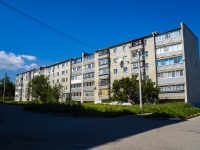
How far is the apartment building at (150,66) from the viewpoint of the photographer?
39.3 meters

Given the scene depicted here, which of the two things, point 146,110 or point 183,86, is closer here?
point 146,110

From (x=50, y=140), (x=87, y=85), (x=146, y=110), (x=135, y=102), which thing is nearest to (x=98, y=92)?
(x=87, y=85)

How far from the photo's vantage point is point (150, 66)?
43656 mm

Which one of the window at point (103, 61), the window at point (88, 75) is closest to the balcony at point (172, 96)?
the window at point (103, 61)

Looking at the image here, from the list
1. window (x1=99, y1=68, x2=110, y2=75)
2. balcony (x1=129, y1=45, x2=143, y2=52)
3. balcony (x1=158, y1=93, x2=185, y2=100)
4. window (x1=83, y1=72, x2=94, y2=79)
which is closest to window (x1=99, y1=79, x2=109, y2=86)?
window (x1=99, y1=68, x2=110, y2=75)

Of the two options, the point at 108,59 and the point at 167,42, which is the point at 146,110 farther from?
the point at 108,59

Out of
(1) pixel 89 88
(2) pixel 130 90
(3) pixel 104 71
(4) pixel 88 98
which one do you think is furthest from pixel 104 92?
(2) pixel 130 90

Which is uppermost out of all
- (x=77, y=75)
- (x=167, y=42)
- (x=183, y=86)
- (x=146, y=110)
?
(x=167, y=42)

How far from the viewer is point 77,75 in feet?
211

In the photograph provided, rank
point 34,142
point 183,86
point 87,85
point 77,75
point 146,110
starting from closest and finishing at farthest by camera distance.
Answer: point 34,142 < point 146,110 < point 183,86 < point 87,85 < point 77,75

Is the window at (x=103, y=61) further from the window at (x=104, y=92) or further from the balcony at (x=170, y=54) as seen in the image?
the balcony at (x=170, y=54)

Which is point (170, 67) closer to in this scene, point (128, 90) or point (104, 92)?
point (128, 90)

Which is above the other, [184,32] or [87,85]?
[184,32]

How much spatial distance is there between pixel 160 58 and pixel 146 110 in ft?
69.6
